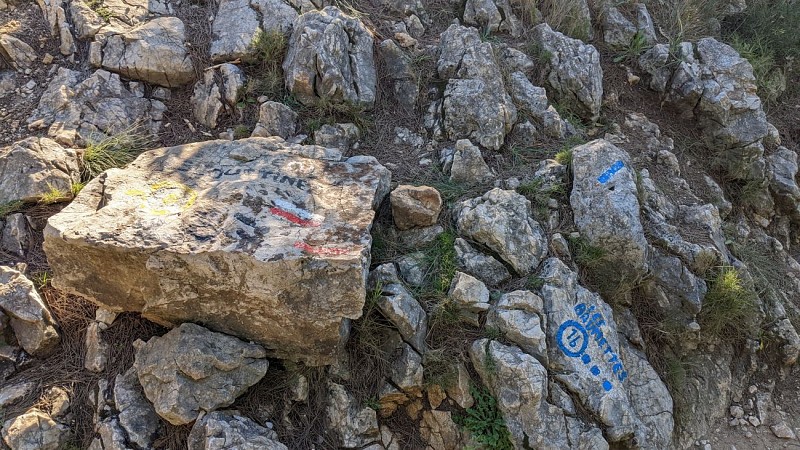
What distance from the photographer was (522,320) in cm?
358

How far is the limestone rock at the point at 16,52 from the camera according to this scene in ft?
15.7

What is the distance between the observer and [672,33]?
634 centimetres

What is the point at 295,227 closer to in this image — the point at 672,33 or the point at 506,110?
the point at 506,110

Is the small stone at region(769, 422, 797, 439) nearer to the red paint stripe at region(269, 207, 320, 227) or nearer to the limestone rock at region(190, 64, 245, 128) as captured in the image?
the red paint stripe at region(269, 207, 320, 227)

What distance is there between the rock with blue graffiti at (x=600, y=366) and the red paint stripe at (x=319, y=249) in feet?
4.81

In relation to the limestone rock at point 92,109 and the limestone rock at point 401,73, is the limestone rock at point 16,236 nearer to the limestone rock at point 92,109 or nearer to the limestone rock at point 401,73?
the limestone rock at point 92,109

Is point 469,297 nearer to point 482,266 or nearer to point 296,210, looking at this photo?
point 482,266

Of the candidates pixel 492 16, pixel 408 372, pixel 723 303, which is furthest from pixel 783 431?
pixel 492 16

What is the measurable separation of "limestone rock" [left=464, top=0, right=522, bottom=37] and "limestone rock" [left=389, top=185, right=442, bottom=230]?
2.71 metres

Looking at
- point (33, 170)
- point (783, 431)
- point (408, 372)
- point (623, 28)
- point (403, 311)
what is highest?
point (623, 28)

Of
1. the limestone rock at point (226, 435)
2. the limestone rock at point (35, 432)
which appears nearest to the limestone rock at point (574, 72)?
the limestone rock at point (226, 435)

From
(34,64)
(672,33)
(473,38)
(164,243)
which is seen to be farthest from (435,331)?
(672,33)

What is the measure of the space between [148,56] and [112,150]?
105 centimetres

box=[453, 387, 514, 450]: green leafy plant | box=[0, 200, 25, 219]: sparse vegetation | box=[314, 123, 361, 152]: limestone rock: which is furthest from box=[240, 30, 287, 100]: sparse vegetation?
box=[453, 387, 514, 450]: green leafy plant
